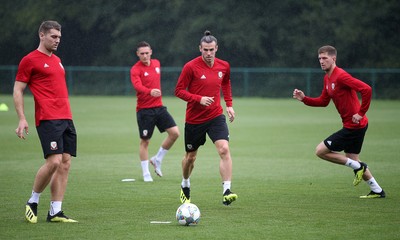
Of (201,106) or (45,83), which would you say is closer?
(45,83)

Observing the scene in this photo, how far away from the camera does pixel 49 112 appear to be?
31.6ft

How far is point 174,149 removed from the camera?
806 inches

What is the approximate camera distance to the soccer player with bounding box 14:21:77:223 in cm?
955

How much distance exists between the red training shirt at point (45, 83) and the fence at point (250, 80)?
126 feet

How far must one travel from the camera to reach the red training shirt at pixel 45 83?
958cm

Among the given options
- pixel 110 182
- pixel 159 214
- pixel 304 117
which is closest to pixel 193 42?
pixel 304 117

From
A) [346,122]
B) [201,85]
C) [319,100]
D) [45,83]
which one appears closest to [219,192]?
[201,85]

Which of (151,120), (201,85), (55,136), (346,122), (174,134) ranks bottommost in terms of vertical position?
(174,134)

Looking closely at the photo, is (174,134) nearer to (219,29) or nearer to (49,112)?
(49,112)

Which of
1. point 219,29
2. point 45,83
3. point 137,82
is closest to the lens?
point 45,83

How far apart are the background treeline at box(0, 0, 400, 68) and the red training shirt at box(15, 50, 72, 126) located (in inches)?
1588

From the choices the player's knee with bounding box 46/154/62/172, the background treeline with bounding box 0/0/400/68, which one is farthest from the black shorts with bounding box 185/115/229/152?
the background treeline with bounding box 0/0/400/68

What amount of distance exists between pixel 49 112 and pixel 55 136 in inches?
11.9

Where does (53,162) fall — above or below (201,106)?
below
